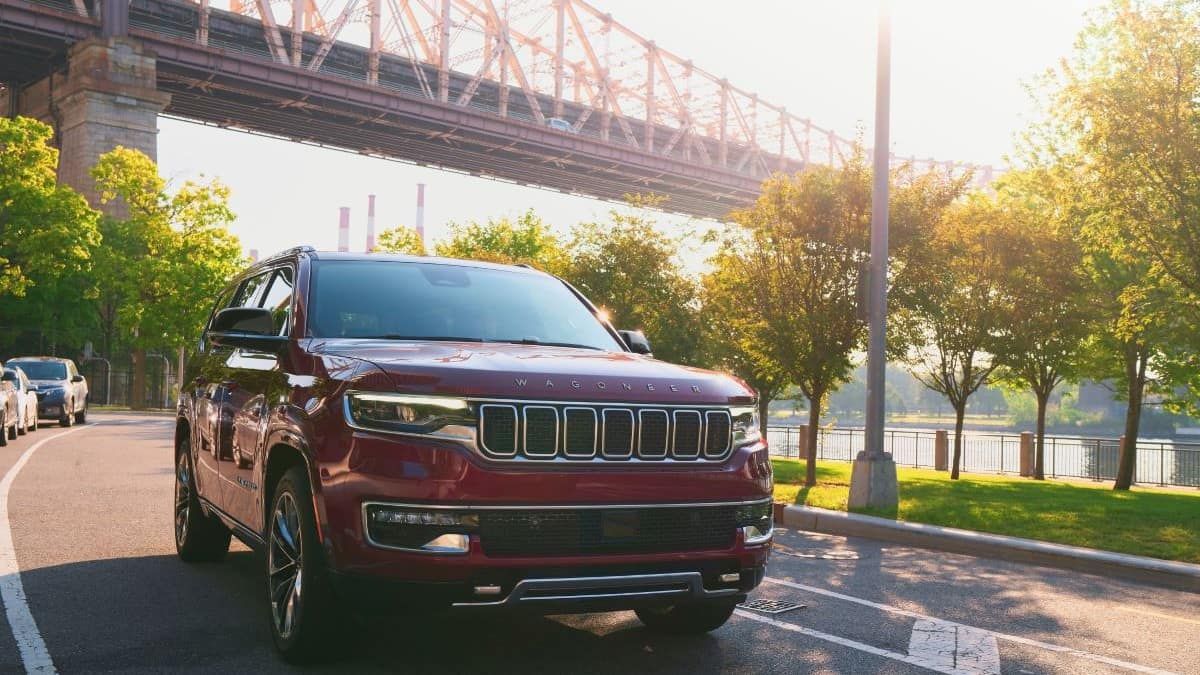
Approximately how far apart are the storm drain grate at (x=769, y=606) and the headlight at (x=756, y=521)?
68.7 inches

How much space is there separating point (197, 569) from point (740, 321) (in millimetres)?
11865

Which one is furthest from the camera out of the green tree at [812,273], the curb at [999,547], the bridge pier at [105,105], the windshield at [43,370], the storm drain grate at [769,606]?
the bridge pier at [105,105]

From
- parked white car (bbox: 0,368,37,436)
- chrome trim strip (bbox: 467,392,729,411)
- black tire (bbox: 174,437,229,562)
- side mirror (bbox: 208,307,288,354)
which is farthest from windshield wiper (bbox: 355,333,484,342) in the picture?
parked white car (bbox: 0,368,37,436)

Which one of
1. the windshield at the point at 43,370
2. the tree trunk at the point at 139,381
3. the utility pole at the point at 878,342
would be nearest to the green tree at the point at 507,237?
the tree trunk at the point at 139,381

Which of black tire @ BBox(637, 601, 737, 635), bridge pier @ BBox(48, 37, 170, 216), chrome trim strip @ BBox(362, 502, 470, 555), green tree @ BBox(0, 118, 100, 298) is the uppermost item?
bridge pier @ BBox(48, 37, 170, 216)

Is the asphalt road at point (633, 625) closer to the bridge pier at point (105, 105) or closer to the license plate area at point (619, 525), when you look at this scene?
the license plate area at point (619, 525)

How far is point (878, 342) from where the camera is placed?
1369 centimetres

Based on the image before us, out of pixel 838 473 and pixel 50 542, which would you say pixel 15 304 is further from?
pixel 50 542

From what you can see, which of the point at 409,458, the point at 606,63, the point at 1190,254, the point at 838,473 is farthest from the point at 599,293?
the point at 606,63

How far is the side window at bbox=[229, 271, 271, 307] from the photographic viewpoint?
23.5ft

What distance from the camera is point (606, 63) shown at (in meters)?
102

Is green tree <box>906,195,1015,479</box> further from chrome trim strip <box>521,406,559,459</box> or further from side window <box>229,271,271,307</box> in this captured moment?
chrome trim strip <box>521,406,559,459</box>

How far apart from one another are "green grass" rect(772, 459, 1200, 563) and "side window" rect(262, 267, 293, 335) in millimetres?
7647

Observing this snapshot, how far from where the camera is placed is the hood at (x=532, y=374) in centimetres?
468
